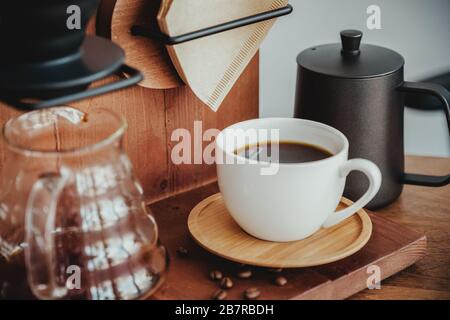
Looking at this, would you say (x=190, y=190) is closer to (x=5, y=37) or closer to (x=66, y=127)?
(x=66, y=127)

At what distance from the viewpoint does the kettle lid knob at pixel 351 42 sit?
876mm

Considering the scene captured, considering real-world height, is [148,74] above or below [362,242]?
above

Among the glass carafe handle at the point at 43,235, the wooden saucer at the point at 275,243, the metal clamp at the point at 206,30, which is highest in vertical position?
the metal clamp at the point at 206,30

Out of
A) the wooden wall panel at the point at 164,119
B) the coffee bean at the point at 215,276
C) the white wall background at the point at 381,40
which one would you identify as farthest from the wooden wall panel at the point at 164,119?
the white wall background at the point at 381,40

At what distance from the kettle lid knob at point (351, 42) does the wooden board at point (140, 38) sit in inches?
9.0

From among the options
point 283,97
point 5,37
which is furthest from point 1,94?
point 283,97

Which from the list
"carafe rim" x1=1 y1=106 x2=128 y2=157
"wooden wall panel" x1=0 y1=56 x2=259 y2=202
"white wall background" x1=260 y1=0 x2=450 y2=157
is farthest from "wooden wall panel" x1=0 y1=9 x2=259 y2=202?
"white wall background" x1=260 y1=0 x2=450 y2=157

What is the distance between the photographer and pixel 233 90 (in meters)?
0.94

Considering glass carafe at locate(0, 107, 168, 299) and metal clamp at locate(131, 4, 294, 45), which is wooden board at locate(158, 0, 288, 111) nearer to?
metal clamp at locate(131, 4, 294, 45)

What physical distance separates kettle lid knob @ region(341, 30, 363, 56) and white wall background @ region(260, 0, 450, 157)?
16.9 inches

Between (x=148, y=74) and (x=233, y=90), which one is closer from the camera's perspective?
(x=148, y=74)

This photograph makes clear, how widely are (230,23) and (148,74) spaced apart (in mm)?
114

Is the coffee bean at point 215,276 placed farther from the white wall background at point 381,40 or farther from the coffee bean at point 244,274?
the white wall background at point 381,40

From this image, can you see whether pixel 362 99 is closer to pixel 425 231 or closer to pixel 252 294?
pixel 425 231
